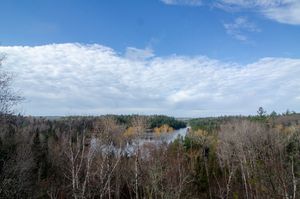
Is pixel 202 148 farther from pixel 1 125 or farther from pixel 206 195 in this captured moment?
pixel 1 125

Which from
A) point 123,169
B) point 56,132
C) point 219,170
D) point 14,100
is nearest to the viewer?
point 14,100

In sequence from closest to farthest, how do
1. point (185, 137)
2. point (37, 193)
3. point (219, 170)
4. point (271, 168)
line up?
point (271, 168)
point (37, 193)
point (219, 170)
point (185, 137)

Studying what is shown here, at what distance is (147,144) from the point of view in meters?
38.4

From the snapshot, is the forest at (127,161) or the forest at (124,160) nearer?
the forest at (124,160)

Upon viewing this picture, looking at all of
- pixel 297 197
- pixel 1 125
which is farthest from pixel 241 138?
pixel 1 125

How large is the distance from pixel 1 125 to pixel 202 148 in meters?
39.0

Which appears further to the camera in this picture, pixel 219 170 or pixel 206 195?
pixel 219 170

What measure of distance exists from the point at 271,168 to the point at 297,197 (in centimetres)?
347

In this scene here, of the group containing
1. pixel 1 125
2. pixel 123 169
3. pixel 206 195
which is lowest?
pixel 206 195

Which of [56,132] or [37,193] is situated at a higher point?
[56,132]

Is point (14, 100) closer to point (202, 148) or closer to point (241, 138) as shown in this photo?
point (241, 138)

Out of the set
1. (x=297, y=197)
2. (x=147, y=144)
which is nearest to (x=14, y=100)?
(x=297, y=197)

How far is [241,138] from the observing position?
40.1 meters

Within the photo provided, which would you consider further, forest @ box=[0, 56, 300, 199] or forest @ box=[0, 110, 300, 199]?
forest @ box=[0, 110, 300, 199]
